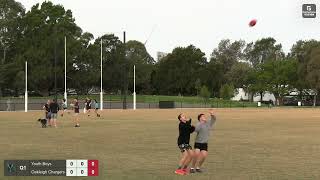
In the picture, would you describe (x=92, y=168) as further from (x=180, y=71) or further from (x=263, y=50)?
(x=263, y=50)

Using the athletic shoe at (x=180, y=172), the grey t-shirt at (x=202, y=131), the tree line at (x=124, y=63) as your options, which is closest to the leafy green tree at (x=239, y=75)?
the tree line at (x=124, y=63)

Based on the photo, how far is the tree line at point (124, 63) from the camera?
103812mm

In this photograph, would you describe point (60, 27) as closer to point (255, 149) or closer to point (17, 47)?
point (17, 47)

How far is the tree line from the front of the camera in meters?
104

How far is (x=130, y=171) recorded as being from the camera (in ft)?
50.2

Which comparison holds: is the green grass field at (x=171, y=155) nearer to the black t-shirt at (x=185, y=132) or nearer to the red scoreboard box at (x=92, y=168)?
the red scoreboard box at (x=92, y=168)

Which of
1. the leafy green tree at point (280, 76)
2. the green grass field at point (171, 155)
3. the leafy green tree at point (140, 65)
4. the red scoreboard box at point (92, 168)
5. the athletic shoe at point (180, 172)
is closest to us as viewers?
the red scoreboard box at point (92, 168)

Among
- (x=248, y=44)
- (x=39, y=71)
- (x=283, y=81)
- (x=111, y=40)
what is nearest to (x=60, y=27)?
(x=39, y=71)

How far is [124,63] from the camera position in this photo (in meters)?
99.2

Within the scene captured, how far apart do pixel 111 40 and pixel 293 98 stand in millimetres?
46982

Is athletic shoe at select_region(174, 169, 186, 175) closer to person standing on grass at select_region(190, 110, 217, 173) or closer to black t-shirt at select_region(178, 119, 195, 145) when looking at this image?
person standing on grass at select_region(190, 110, 217, 173)
